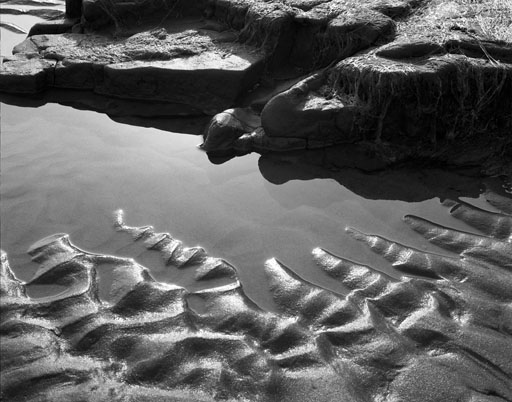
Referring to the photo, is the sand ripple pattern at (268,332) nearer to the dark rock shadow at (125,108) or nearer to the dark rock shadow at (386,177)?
the dark rock shadow at (386,177)

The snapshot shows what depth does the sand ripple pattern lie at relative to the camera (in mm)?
2338

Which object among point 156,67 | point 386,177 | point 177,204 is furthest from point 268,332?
point 156,67

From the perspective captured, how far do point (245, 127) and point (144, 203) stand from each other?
1238mm

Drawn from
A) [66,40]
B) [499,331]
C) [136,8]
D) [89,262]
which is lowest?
[89,262]

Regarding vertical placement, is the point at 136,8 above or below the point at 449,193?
above

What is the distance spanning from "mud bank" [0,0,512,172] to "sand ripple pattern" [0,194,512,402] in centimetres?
128

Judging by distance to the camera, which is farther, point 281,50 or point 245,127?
point 281,50

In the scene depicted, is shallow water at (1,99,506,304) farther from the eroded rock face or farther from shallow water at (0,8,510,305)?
the eroded rock face

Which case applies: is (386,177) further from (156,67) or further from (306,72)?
(156,67)

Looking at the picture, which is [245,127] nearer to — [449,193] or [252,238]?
[252,238]

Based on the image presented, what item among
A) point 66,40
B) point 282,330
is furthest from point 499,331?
point 66,40

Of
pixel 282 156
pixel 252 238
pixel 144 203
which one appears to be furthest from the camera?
pixel 282 156

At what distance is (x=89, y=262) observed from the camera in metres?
3.09

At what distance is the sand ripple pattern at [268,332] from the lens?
2338mm
